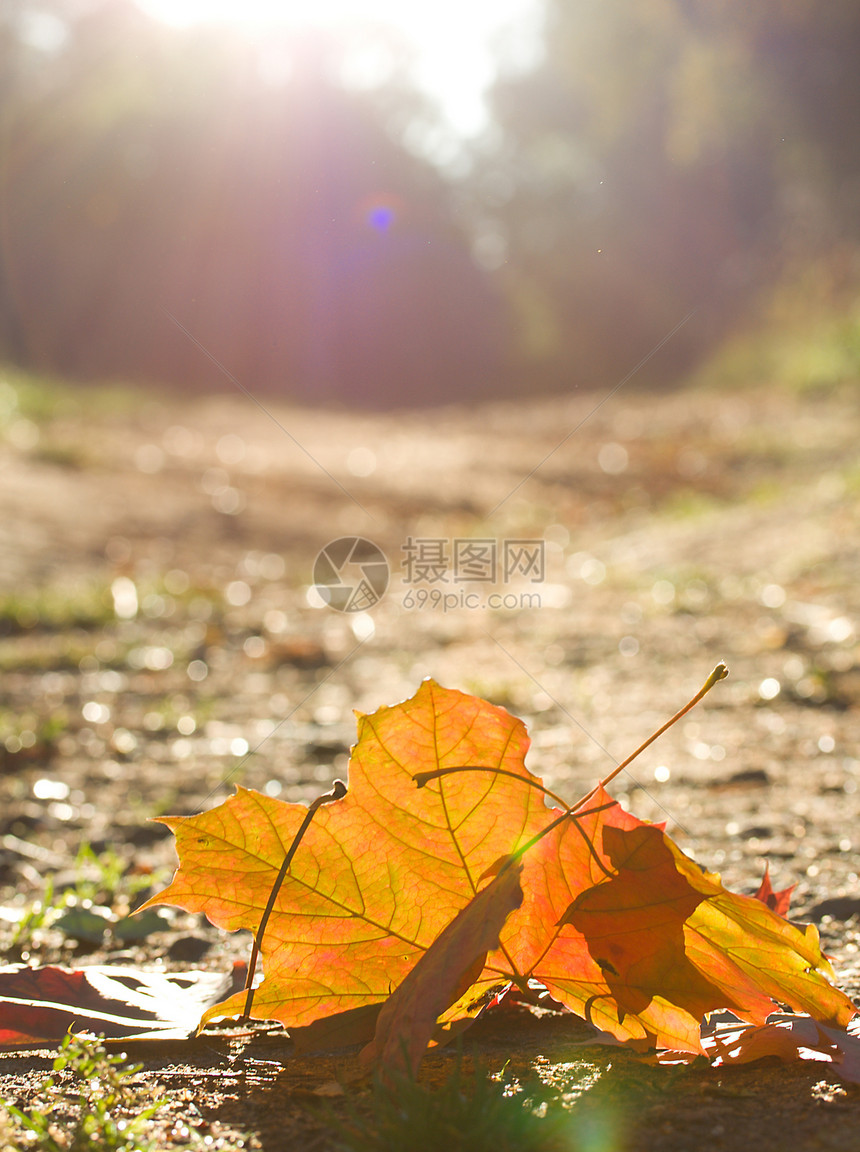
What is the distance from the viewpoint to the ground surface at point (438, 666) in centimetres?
90

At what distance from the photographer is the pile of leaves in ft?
→ 2.56

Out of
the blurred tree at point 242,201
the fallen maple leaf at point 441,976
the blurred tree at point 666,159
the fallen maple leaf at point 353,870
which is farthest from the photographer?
the blurred tree at point 666,159

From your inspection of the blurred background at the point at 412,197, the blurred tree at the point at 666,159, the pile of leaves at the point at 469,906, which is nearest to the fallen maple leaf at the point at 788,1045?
the pile of leaves at the point at 469,906

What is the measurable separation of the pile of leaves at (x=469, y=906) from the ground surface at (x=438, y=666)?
6 centimetres

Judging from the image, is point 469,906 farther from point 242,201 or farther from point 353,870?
point 242,201

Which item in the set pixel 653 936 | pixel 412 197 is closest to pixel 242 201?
pixel 412 197

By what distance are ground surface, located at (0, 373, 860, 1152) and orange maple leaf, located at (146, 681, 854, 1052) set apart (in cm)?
8

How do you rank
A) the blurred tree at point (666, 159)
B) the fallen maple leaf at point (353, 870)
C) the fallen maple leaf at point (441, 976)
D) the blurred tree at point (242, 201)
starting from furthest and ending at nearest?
the blurred tree at point (666, 159) → the blurred tree at point (242, 201) → the fallen maple leaf at point (353, 870) → the fallen maple leaf at point (441, 976)

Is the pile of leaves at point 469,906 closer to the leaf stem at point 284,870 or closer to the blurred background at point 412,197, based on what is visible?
the leaf stem at point 284,870

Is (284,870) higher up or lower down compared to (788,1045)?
higher up

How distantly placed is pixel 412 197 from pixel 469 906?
2.86 m

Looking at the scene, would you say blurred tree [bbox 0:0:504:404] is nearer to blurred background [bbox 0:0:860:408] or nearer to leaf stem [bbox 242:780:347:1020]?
blurred background [bbox 0:0:860:408]

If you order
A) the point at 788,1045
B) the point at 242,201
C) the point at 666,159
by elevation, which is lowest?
the point at 788,1045

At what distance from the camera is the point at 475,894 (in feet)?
2.73
